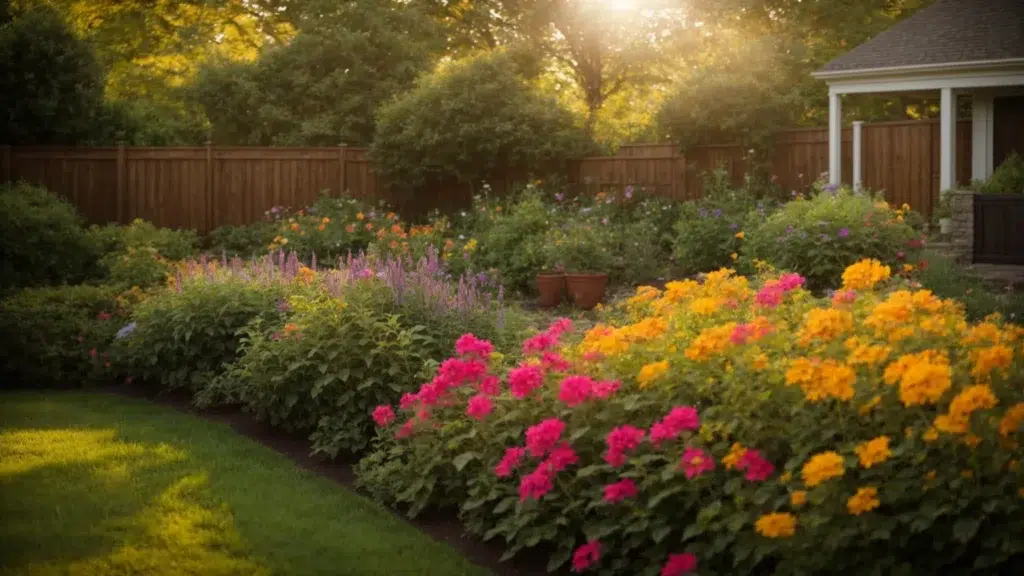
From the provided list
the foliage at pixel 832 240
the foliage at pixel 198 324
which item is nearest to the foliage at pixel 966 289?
the foliage at pixel 832 240

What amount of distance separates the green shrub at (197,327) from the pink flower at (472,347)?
2989 mm

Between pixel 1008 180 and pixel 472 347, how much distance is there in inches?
448

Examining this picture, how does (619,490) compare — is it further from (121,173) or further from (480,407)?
(121,173)

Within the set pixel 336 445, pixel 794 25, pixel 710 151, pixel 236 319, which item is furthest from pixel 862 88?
pixel 336 445

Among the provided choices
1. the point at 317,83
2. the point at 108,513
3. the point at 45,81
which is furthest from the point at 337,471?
the point at 317,83

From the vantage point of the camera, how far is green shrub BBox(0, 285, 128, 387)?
955 centimetres

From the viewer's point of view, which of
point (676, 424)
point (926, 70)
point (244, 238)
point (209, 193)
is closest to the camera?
point (676, 424)

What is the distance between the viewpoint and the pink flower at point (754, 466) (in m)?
3.82

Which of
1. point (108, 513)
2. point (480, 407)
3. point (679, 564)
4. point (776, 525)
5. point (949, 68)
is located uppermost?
point (949, 68)

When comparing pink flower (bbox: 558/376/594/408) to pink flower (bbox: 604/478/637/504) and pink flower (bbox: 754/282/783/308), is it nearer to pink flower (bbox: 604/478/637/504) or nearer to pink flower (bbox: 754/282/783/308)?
pink flower (bbox: 604/478/637/504)

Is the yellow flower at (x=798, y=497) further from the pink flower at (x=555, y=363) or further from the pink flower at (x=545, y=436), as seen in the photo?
the pink flower at (x=555, y=363)

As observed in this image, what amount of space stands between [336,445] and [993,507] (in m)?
3.96

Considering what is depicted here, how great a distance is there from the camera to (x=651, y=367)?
14.4 ft

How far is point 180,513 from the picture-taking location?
17.5 ft
